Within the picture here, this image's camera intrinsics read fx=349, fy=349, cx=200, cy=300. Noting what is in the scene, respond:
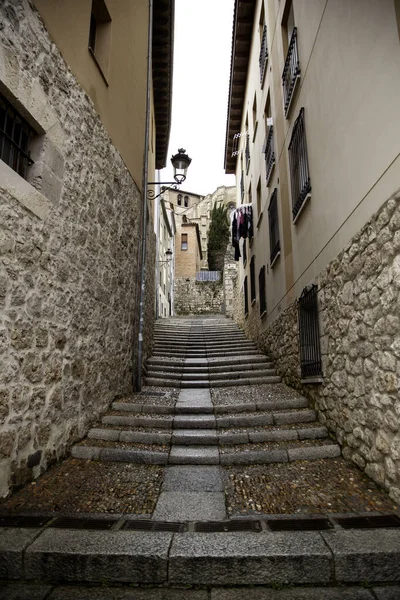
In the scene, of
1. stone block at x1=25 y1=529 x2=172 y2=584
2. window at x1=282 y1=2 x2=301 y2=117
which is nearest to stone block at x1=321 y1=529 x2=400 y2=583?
stone block at x1=25 y1=529 x2=172 y2=584

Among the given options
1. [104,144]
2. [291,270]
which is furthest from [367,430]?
[104,144]

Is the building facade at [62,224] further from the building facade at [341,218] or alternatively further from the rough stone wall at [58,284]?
the building facade at [341,218]

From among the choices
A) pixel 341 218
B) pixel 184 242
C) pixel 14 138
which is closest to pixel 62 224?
pixel 14 138

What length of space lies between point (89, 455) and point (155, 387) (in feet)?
9.72

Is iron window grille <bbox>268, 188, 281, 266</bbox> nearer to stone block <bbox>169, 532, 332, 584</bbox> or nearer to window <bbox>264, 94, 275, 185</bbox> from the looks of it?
window <bbox>264, 94, 275, 185</bbox>

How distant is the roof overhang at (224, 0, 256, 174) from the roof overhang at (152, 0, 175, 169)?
325 centimetres

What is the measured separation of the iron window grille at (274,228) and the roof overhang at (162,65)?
18.0 ft

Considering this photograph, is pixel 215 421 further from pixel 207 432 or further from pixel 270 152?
pixel 270 152

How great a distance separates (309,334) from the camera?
5.28 meters

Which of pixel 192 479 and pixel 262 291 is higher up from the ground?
pixel 262 291

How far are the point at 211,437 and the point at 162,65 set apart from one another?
10.4 m

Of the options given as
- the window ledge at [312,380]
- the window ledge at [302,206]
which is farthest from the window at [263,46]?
the window ledge at [312,380]

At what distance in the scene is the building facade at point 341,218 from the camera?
2.98 metres

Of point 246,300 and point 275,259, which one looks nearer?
point 275,259
